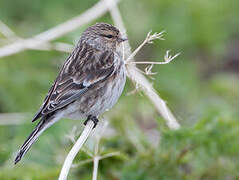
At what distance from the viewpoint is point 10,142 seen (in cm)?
757

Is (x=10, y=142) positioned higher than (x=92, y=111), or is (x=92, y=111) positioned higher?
(x=10, y=142)

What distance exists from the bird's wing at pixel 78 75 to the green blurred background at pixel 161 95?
0.81 m

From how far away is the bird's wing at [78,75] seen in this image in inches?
227

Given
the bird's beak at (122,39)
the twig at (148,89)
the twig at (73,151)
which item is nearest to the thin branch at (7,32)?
the twig at (148,89)

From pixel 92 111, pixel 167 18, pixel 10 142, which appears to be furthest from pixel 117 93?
pixel 167 18

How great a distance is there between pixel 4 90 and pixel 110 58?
305 cm

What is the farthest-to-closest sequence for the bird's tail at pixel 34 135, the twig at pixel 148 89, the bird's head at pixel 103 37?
the bird's head at pixel 103 37 < the twig at pixel 148 89 < the bird's tail at pixel 34 135

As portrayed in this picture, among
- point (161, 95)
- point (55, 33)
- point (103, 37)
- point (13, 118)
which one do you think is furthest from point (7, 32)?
point (161, 95)

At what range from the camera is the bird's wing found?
18.9ft

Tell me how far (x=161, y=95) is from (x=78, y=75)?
3309mm

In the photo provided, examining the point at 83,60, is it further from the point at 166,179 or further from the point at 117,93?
the point at 166,179

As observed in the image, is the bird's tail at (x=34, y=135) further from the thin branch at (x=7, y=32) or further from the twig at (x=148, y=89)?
the thin branch at (x=7, y=32)

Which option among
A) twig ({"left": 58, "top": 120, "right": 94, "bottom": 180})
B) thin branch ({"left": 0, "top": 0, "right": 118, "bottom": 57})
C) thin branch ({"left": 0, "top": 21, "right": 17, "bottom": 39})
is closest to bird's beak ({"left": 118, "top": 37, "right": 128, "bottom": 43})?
twig ({"left": 58, "top": 120, "right": 94, "bottom": 180})

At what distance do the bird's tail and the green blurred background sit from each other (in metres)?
0.93
